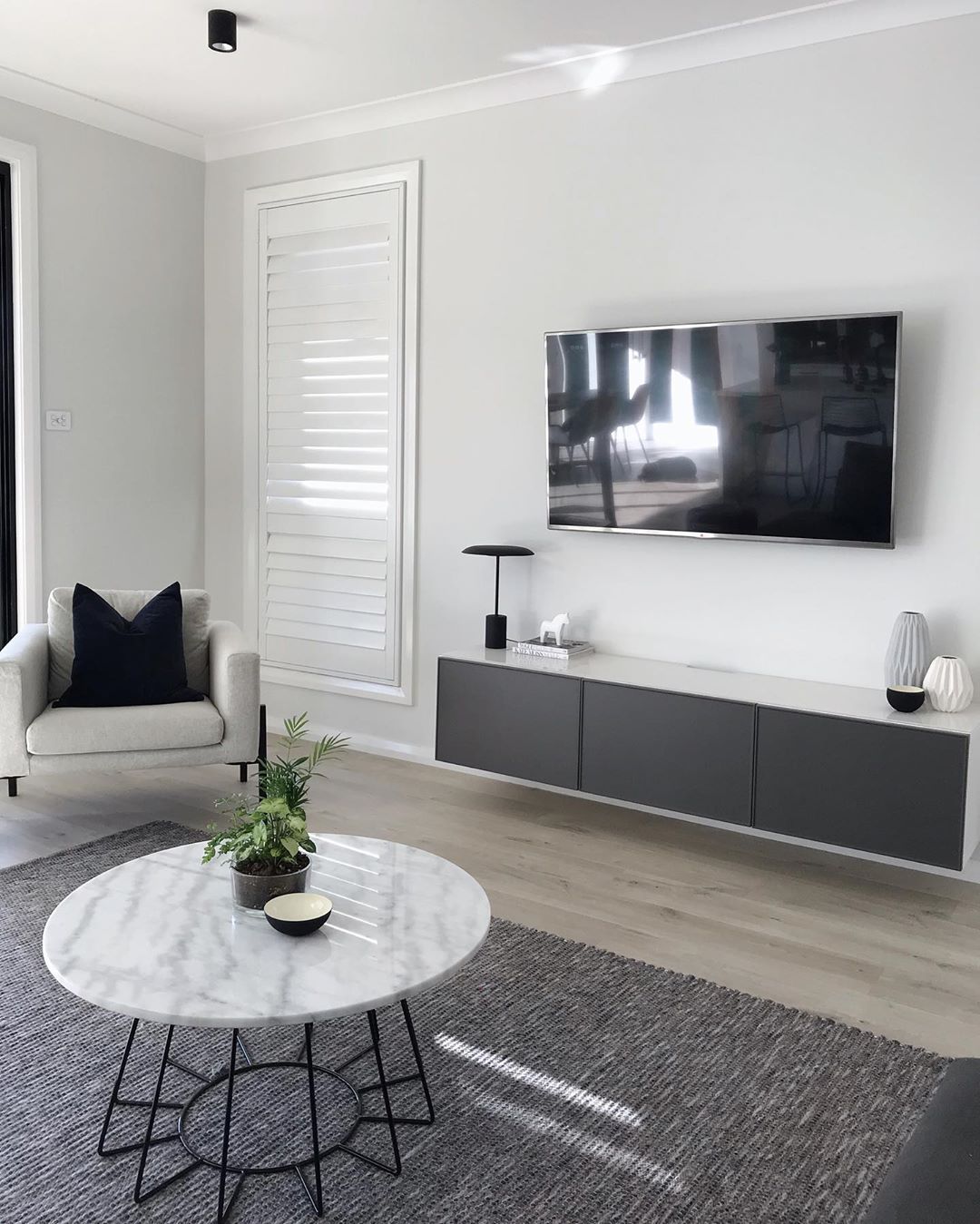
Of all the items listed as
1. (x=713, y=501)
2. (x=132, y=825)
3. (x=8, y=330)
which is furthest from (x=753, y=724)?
(x=8, y=330)

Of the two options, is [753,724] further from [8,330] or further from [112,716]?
[8,330]

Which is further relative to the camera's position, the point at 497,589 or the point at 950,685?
the point at 497,589

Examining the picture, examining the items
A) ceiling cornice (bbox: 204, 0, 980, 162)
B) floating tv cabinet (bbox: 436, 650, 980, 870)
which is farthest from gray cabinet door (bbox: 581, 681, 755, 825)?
ceiling cornice (bbox: 204, 0, 980, 162)

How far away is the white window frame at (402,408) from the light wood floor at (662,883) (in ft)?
1.66

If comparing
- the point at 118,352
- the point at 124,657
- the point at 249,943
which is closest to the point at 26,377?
the point at 118,352

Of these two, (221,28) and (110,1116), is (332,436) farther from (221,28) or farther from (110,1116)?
(110,1116)

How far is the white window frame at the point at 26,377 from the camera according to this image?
4.43 metres

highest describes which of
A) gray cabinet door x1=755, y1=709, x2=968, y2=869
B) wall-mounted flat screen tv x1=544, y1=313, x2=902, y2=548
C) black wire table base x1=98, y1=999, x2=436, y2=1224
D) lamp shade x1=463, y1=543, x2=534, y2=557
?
wall-mounted flat screen tv x1=544, y1=313, x2=902, y2=548

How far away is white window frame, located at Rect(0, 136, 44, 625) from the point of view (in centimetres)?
443

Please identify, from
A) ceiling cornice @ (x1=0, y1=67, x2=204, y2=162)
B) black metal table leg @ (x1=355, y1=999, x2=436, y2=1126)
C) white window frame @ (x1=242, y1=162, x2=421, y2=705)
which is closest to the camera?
black metal table leg @ (x1=355, y1=999, x2=436, y2=1126)

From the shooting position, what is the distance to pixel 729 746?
3420mm

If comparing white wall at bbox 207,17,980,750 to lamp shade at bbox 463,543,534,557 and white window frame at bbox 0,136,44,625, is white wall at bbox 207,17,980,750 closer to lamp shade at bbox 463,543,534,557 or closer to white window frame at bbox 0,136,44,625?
lamp shade at bbox 463,543,534,557

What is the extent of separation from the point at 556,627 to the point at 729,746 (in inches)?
34.6

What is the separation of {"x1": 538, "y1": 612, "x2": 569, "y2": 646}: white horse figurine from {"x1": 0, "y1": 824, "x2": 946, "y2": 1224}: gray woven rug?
1.47 metres
